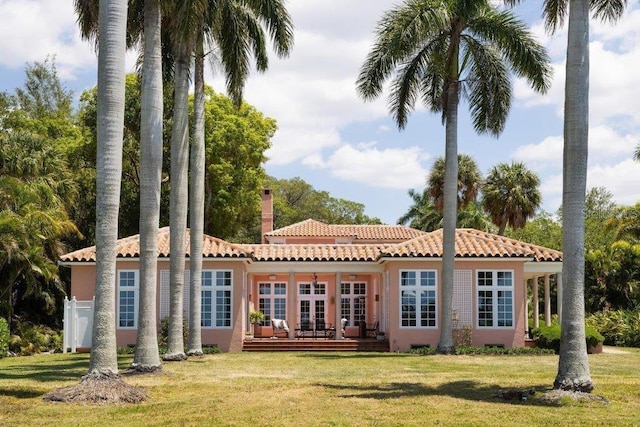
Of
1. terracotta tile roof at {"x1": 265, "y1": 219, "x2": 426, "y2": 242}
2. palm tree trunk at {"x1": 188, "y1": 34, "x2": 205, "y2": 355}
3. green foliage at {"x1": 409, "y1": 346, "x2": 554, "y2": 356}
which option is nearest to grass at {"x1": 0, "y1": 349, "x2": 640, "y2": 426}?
palm tree trunk at {"x1": 188, "y1": 34, "x2": 205, "y2": 355}

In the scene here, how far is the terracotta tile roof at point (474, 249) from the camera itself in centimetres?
2700

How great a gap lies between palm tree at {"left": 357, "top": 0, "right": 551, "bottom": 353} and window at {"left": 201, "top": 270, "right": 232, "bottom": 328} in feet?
24.6

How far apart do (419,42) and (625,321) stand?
15.6 meters

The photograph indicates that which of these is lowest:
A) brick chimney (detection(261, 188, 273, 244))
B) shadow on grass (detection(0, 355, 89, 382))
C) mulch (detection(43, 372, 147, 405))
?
shadow on grass (detection(0, 355, 89, 382))

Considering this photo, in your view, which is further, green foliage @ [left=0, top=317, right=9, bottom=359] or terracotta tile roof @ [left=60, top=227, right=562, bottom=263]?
terracotta tile roof @ [left=60, top=227, right=562, bottom=263]

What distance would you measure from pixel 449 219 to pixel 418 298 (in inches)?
178

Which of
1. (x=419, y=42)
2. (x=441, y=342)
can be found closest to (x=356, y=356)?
(x=441, y=342)

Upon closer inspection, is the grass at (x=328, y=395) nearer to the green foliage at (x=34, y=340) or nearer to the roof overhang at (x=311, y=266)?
the green foliage at (x=34, y=340)


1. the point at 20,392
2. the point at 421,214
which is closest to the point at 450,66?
the point at 20,392

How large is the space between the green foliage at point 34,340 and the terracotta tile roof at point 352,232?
14.1 metres

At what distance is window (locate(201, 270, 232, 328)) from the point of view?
1070 inches

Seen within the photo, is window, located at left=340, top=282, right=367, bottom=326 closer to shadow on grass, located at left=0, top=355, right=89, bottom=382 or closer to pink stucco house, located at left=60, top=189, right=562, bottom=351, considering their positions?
pink stucco house, located at left=60, top=189, right=562, bottom=351

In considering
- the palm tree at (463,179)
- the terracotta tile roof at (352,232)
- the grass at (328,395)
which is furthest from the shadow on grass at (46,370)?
the palm tree at (463,179)

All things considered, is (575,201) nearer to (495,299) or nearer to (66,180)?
(495,299)
